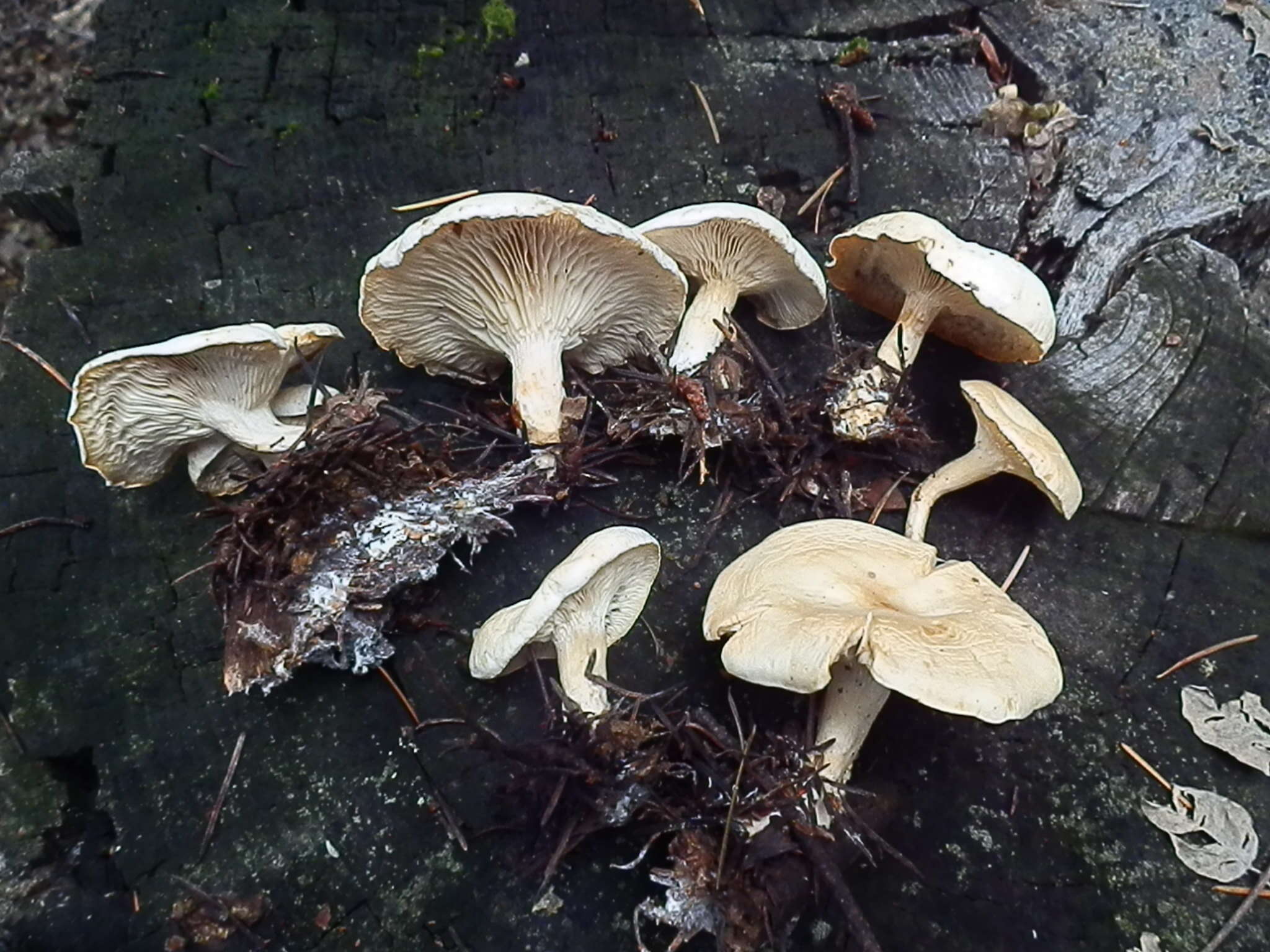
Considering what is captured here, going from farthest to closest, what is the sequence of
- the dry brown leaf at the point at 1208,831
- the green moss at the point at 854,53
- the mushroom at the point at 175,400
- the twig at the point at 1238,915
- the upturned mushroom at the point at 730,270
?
the green moss at the point at 854,53, the upturned mushroom at the point at 730,270, the mushroom at the point at 175,400, the dry brown leaf at the point at 1208,831, the twig at the point at 1238,915

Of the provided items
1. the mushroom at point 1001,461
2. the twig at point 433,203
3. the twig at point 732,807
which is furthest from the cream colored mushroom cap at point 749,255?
the twig at point 732,807

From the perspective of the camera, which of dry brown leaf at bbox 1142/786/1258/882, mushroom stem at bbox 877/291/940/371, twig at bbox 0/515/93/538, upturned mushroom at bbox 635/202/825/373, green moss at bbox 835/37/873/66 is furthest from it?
green moss at bbox 835/37/873/66

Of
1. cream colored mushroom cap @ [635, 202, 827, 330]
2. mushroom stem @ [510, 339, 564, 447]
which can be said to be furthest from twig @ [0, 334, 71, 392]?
cream colored mushroom cap @ [635, 202, 827, 330]

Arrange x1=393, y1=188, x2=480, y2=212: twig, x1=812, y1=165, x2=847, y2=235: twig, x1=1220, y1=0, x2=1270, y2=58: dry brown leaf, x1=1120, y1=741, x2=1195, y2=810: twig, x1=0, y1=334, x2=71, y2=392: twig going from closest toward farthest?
1. x1=1120, y1=741, x2=1195, y2=810: twig
2. x1=0, y1=334, x2=71, y2=392: twig
3. x1=393, y1=188, x2=480, y2=212: twig
4. x1=812, y1=165, x2=847, y2=235: twig
5. x1=1220, y1=0, x2=1270, y2=58: dry brown leaf

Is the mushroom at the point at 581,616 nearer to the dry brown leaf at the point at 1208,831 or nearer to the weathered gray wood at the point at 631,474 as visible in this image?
the weathered gray wood at the point at 631,474

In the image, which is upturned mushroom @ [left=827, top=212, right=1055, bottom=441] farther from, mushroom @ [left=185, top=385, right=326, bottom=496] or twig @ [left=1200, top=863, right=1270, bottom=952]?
mushroom @ [left=185, top=385, right=326, bottom=496]

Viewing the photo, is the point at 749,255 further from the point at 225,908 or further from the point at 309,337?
the point at 225,908

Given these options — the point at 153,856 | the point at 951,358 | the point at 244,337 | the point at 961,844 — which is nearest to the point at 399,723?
the point at 153,856
